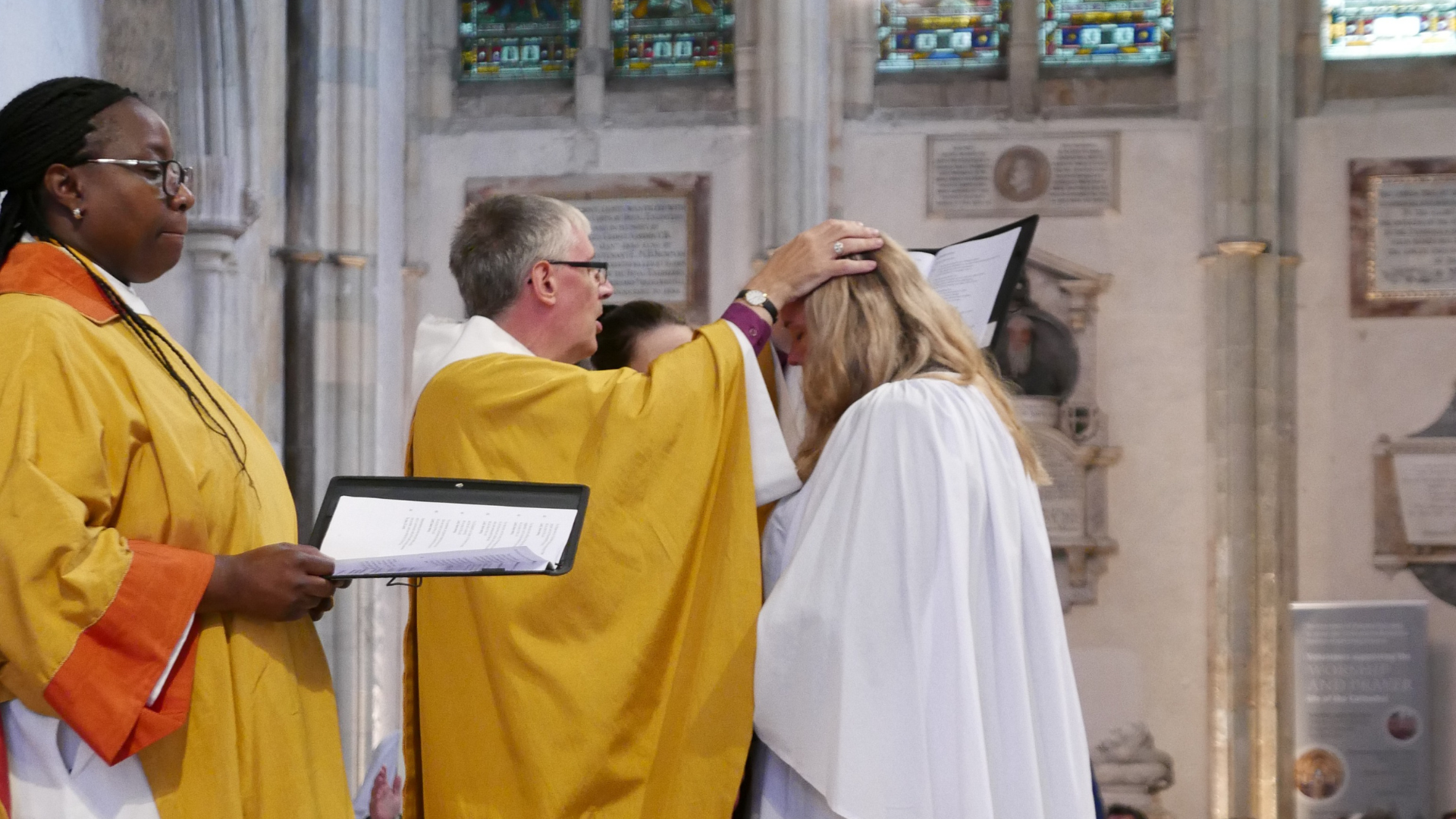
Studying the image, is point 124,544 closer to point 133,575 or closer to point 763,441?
point 133,575

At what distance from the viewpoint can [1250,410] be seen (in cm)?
783

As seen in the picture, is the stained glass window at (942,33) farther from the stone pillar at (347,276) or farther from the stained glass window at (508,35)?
the stone pillar at (347,276)

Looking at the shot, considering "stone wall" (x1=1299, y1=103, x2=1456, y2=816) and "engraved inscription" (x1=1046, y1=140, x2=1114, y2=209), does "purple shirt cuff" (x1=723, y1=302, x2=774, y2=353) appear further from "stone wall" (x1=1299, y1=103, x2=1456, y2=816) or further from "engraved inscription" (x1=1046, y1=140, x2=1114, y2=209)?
"stone wall" (x1=1299, y1=103, x2=1456, y2=816)

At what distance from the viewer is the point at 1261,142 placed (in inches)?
311

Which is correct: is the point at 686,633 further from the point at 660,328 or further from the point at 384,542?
the point at 660,328

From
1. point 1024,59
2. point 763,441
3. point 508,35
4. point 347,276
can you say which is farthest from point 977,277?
point 508,35

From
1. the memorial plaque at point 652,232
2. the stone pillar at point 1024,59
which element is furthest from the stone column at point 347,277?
the stone pillar at point 1024,59

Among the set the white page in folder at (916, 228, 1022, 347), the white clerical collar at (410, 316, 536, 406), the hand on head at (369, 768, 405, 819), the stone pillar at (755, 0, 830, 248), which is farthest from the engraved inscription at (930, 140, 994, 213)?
the white clerical collar at (410, 316, 536, 406)

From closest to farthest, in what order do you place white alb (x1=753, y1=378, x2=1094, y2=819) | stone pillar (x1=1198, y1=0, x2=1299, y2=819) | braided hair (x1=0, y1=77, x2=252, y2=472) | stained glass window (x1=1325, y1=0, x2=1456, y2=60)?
braided hair (x1=0, y1=77, x2=252, y2=472)
white alb (x1=753, y1=378, x2=1094, y2=819)
stone pillar (x1=1198, y1=0, x2=1299, y2=819)
stained glass window (x1=1325, y1=0, x2=1456, y2=60)

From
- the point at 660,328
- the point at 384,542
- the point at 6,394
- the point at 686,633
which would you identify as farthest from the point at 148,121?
the point at 660,328

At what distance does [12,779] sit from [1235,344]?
7.14 m

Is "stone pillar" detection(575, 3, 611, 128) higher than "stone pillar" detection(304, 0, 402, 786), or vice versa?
"stone pillar" detection(575, 3, 611, 128)

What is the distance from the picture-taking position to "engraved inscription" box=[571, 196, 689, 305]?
27.4 feet

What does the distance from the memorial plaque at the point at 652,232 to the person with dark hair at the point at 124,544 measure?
6.47m
